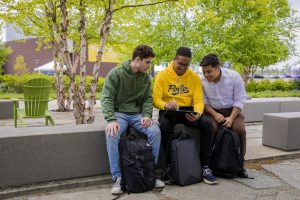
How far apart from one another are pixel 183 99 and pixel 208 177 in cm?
104

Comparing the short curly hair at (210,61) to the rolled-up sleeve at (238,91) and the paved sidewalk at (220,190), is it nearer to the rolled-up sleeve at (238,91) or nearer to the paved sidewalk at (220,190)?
the rolled-up sleeve at (238,91)

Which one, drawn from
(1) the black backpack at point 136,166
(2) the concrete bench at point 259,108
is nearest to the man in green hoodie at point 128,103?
(1) the black backpack at point 136,166

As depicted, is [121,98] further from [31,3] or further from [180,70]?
[31,3]

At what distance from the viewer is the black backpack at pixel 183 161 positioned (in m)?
3.82

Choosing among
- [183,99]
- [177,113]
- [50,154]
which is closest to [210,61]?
[183,99]

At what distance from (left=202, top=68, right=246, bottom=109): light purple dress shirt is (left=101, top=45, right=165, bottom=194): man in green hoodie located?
0.88 m

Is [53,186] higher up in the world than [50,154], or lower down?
lower down

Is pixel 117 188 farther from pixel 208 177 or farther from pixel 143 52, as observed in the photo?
pixel 143 52

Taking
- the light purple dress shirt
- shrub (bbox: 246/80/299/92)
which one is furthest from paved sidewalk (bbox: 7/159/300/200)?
shrub (bbox: 246/80/299/92)

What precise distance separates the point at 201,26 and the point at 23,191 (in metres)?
15.0

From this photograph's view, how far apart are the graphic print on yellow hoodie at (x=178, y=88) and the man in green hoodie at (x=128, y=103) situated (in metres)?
0.16

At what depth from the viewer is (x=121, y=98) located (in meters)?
3.98

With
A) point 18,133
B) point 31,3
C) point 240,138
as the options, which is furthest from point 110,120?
point 31,3

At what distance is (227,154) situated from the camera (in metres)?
4.14
